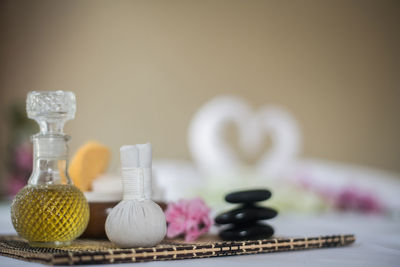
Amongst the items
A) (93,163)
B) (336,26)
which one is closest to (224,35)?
(336,26)

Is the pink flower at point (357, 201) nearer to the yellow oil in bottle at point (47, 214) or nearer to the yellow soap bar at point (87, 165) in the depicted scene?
the yellow soap bar at point (87, 165)

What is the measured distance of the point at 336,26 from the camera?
13.5 feet

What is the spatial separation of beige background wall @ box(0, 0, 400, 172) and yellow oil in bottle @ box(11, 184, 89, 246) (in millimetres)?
2948

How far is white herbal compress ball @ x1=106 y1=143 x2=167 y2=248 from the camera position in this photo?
0.79m

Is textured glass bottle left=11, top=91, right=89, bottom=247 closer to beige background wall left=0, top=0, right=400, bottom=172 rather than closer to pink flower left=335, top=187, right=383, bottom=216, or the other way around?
pink flower left=335, top=187, right=383, bottom=216

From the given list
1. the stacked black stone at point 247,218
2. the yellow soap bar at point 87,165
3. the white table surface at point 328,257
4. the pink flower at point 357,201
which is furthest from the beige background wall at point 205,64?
the stacked black stone at point 247,218

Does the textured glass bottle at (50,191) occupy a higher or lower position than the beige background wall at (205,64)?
lower

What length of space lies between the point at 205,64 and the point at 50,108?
10.2ft

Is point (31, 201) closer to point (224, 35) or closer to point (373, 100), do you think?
point (224, 35)

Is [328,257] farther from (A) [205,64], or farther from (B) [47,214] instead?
(A) [205,64]

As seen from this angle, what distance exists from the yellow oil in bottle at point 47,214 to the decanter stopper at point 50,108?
101 millimetres

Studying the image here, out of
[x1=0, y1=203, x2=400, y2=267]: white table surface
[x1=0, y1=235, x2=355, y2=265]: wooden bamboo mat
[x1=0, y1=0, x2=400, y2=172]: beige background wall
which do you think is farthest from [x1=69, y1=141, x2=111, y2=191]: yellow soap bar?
[x1=0, y1=0, x2=400, y2=172]: beige background wall

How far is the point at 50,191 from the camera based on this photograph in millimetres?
819

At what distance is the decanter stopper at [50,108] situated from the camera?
86 cm
